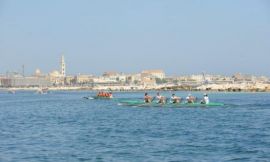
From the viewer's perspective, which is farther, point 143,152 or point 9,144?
point 9,144

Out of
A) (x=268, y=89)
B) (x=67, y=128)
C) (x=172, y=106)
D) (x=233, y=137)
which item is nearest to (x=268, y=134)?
(x=233, y=137)

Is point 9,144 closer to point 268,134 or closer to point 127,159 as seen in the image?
point 127,159

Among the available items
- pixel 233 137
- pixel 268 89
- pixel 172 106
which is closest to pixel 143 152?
pixel 233 137

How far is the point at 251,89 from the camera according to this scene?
497 ft

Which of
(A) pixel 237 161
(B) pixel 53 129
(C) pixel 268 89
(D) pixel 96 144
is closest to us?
(A) pixel 237 161

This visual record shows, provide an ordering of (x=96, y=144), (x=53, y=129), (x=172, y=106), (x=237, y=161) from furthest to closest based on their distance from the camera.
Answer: (x=172, y=106), (x=53, y=129), (x=96, y=144), (x=237, y=161)

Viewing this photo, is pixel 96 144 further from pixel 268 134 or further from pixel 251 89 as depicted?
pixel 251 89

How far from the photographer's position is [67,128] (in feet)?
110

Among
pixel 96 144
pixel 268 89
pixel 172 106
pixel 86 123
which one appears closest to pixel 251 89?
pixel 268 89

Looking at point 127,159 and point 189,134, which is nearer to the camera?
point 127,159

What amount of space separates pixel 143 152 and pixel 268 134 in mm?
8711

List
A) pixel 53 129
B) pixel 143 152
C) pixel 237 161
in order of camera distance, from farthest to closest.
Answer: pixel 53 129
pixel 143 152
pixel 237 161

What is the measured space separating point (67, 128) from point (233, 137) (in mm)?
10320

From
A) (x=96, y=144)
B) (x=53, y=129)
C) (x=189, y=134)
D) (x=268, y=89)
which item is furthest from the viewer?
(x=268, y=89)
